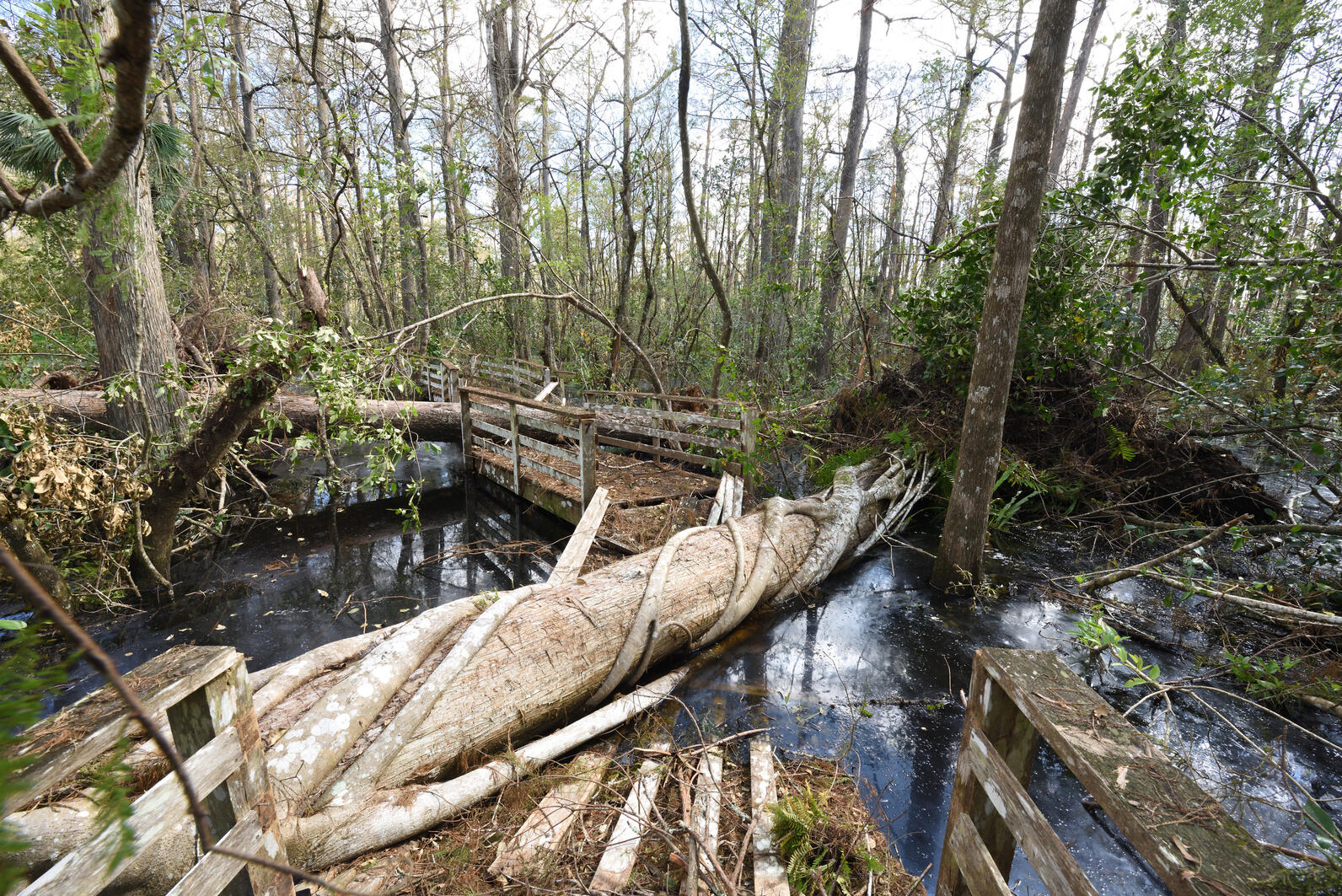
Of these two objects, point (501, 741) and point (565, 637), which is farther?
point (565, 637)

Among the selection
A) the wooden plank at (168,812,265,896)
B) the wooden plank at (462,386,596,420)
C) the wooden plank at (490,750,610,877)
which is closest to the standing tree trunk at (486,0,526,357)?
the wooden plank at (462,386,596,420)

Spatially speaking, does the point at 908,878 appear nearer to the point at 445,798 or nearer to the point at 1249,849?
the point at 1249,849

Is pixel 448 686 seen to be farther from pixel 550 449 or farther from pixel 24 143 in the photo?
pixel 24 143

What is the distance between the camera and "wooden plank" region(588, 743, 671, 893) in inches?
90.7

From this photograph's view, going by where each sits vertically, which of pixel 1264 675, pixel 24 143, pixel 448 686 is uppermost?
pixel 24 143

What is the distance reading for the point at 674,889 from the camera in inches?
92.5

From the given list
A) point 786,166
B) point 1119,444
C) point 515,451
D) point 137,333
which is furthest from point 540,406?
point 786,166

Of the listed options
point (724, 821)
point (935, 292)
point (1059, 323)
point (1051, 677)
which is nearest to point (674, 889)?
point (724, 821)

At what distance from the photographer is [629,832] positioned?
2.55 metres

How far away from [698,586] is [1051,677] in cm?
257

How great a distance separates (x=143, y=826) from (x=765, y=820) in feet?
7.15

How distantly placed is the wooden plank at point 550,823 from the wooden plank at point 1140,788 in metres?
1.85

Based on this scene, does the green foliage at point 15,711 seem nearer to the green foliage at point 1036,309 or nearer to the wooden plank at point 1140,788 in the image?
the wooden plank at point 1140,788

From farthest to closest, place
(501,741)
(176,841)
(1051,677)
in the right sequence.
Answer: (501,741)
(176,841)
(1051,677)
